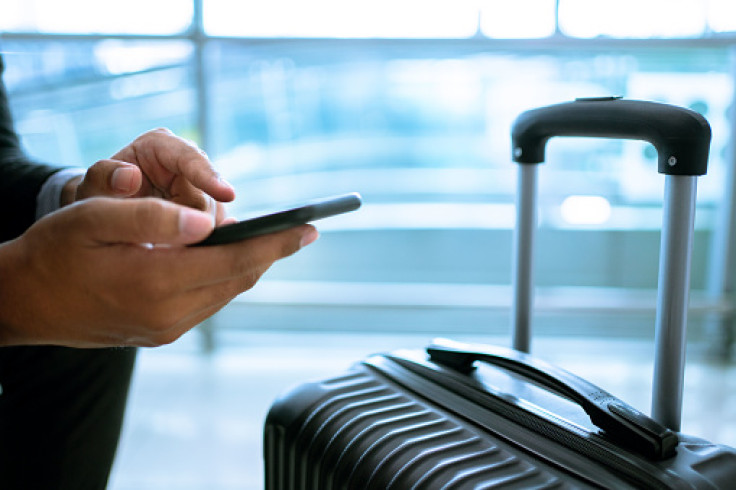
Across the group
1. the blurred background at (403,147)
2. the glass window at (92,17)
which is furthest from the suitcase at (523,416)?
the glass window at (92,17)

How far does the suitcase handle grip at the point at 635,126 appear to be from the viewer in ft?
2.02

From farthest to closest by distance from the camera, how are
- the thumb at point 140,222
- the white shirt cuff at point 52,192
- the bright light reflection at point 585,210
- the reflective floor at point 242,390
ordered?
the bright light reflection at point 585,210 → the reflective floor at point 242,390 → the white shirt cuff at point 52,192 → the thumb at point 140,222

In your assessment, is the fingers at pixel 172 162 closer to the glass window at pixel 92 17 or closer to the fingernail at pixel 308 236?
the fingernail at pixel 308 236

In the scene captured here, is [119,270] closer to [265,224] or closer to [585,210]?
[265,224]

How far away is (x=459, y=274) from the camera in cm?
242

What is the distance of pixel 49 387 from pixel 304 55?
1.67 m

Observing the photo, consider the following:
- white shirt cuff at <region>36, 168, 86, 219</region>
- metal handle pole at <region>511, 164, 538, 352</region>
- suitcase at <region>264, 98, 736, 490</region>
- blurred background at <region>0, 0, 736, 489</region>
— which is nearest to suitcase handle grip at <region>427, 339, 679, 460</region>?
suitcase at <region>264, 98, 736, 490</region>

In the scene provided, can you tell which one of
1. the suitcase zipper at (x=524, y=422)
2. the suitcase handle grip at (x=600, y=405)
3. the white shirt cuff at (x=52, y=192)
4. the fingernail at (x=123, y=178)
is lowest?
the suitcase zipper at (x=524, y=422)

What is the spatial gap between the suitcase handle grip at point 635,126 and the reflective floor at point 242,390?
102 centimetres

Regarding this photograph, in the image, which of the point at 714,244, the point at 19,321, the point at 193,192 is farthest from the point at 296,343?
the point at 19,321

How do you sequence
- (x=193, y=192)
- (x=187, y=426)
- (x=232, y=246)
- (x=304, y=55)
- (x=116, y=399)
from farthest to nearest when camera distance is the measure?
(x=304, y=55), (x=187, y=426), (x=116, y=399), (x=193, y=192), (x=232, y=246)

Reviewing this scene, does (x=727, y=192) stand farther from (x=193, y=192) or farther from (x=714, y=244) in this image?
(x=193, y=192)

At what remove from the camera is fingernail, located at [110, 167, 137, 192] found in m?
0.66

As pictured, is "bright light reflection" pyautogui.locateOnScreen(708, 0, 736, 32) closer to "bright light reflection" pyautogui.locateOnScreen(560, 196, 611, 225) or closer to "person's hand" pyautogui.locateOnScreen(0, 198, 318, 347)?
"bright light reflection" pyautogui.locateOnScreen(560, 196, 611, 225)
